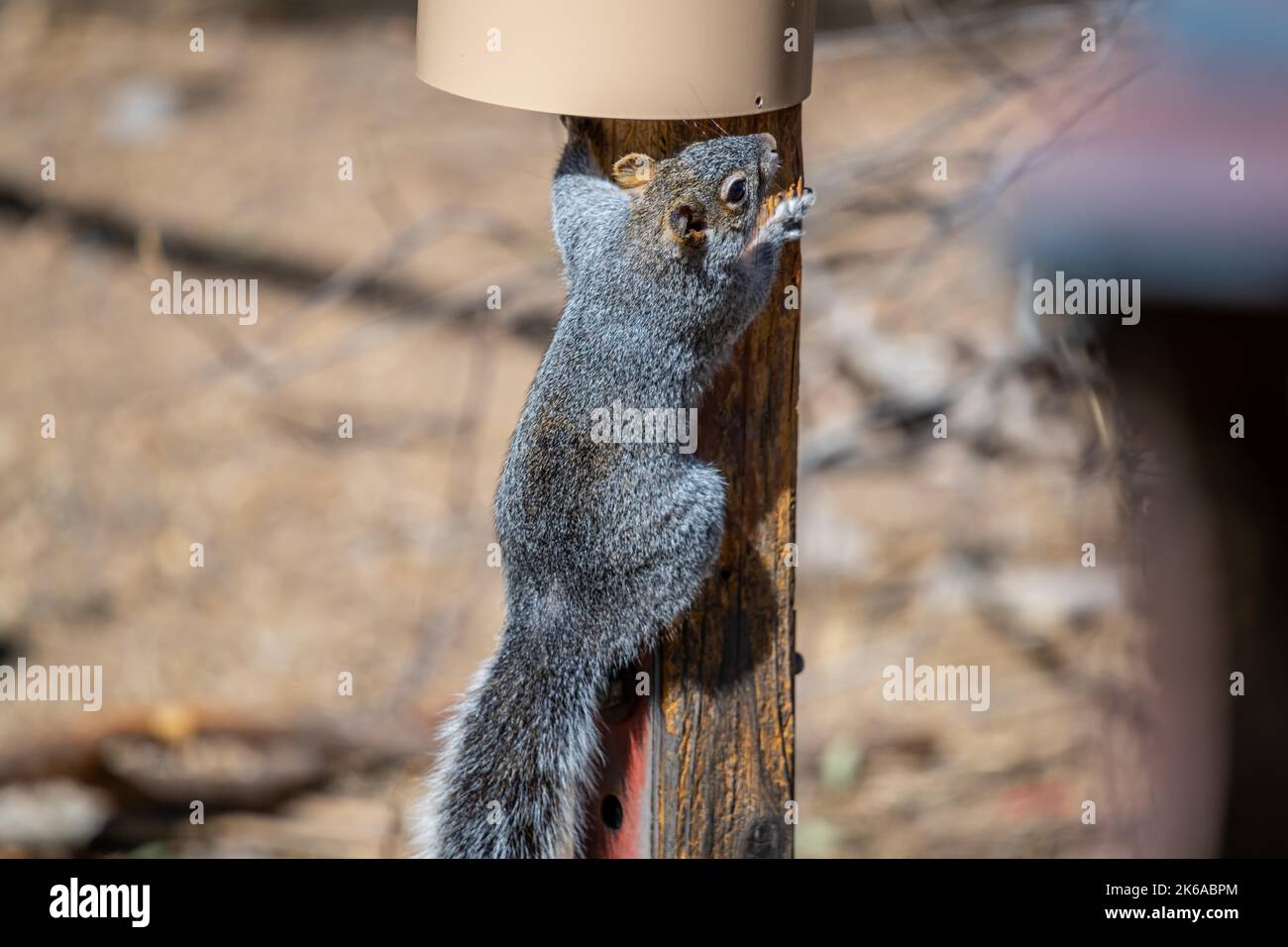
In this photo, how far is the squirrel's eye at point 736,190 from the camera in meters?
2.32

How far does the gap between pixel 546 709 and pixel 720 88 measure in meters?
1.05

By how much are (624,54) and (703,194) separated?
0.54 m

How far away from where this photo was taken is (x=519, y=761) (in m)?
2.29

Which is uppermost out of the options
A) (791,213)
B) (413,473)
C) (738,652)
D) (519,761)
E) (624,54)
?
(624,54)

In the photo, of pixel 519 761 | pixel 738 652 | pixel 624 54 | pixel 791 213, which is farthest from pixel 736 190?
pixel 519 761

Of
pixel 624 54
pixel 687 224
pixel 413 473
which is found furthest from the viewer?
pixel 413 473

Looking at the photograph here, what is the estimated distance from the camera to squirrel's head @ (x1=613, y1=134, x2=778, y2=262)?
91.3 inches

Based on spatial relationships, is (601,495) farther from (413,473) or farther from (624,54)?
(413,473)

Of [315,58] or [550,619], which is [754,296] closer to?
[550,619]

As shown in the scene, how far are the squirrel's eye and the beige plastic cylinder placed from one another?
379mm

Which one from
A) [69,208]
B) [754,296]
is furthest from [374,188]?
[754,296]

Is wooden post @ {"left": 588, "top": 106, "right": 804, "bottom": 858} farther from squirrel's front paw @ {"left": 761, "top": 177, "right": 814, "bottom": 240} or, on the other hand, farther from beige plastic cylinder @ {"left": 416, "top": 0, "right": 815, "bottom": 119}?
beige plastic cylinder @ {"left": 416, "top": 0, "right": 815, "bottom": 119}

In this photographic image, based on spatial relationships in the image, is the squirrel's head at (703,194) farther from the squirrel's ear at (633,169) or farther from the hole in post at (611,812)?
the hole in post at (611,812)

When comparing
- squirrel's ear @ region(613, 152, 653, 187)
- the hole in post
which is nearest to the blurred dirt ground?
the hole in post
